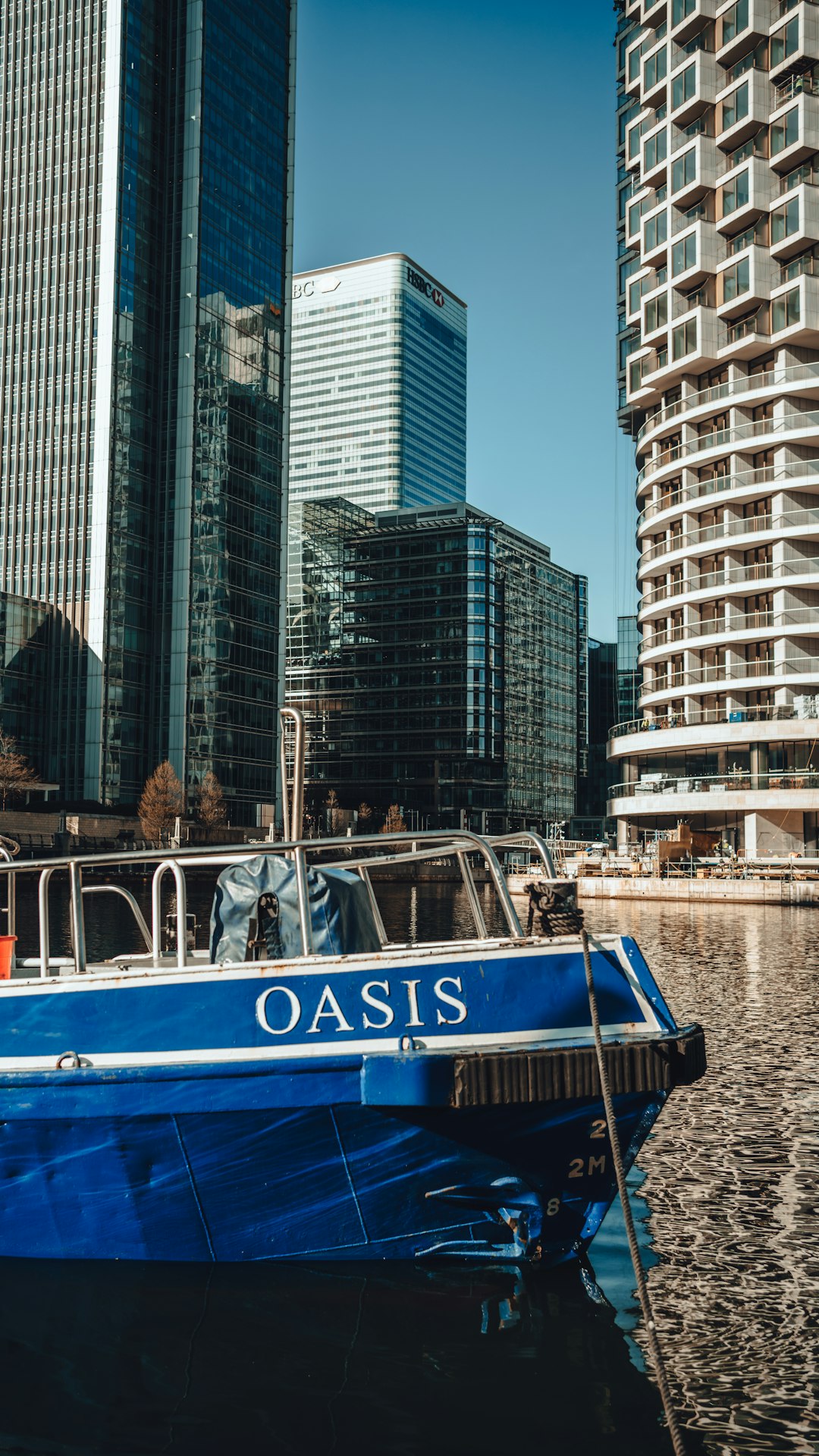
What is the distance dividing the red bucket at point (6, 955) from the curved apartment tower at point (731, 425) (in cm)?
5727

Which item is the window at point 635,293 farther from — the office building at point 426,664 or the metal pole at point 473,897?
the metal pole at point 473,897

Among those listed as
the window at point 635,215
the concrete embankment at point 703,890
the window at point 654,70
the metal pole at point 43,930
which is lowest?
the concrete embankment at point 703,890

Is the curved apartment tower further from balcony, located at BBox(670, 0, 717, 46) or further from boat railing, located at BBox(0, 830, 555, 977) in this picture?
boat railing, located at BBox(0, 830, 555, 977)

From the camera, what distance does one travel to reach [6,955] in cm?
823

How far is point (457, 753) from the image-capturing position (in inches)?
5369

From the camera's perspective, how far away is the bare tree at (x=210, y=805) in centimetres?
9150

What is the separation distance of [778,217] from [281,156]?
222 ft

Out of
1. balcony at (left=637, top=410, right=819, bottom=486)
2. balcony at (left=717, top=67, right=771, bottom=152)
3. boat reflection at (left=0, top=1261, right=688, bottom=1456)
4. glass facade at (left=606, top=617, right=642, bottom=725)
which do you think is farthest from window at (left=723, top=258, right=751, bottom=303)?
glass facade at (left=606, top=617, right=642, bottom=725)

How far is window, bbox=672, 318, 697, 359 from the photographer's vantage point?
69.5 m

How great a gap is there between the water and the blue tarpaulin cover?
75.3 inches

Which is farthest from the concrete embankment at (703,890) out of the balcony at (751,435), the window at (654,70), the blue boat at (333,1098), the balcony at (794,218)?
the window at (654,70)

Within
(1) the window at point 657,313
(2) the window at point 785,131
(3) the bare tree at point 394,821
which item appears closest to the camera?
(2) the window at point 785,131

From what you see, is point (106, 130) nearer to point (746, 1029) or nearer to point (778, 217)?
point (778, 217)

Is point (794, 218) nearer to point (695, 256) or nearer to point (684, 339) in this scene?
point (695, 256)
